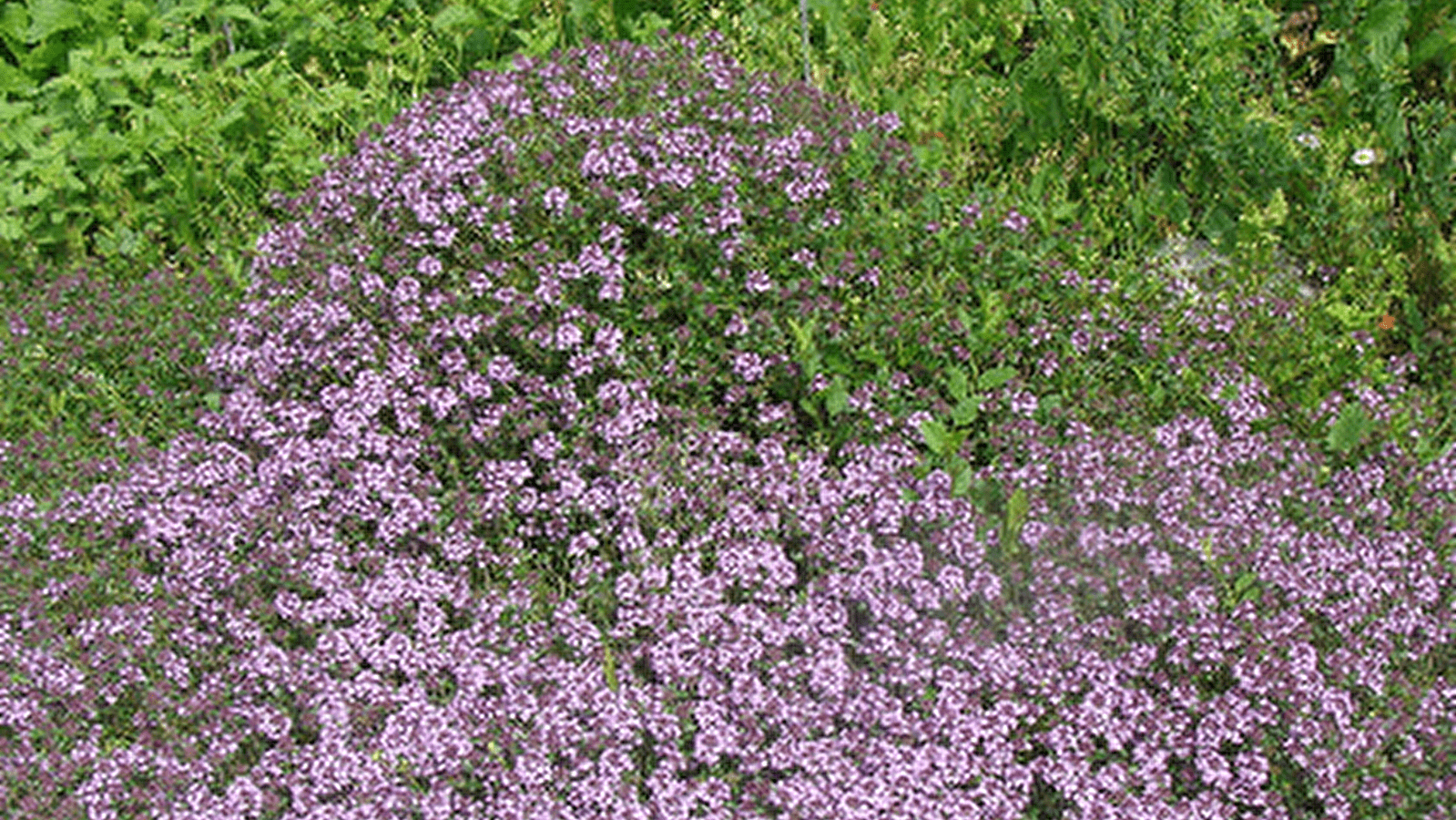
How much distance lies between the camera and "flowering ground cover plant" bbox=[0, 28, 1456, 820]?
3893mm

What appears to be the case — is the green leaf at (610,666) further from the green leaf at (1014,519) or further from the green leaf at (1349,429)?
the green leaf at (1349,429)

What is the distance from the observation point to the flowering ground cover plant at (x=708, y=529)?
3.89m

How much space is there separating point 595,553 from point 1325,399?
7.54ft

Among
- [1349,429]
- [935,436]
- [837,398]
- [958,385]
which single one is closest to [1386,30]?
[1349,429]

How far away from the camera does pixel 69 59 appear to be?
6.59m

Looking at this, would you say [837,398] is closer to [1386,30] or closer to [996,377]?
[996,377]

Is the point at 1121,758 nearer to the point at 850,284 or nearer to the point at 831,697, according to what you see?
the point at 831,697

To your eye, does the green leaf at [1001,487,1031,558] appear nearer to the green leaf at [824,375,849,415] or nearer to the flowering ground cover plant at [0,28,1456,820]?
the flowering ground cover plant at [0,28,1456,820]

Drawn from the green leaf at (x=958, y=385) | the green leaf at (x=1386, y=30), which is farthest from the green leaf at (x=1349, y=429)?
the green leaf at (x=1386, y=30)

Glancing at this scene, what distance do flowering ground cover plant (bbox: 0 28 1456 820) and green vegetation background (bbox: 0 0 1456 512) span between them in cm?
49

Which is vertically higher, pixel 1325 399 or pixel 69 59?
pixel 69 59

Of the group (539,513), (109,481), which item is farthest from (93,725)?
(539,513)

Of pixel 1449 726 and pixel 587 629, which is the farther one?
pixel 587 629

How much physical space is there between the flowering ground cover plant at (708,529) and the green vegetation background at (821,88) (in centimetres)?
49
